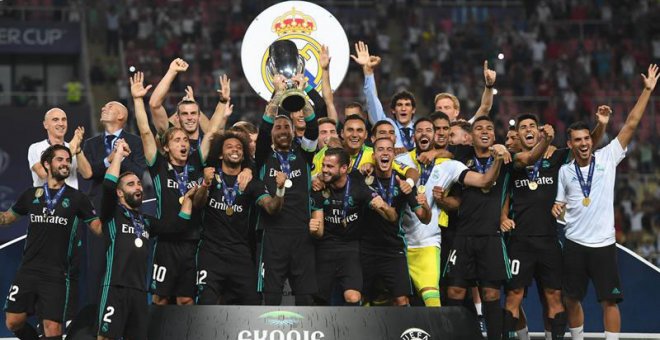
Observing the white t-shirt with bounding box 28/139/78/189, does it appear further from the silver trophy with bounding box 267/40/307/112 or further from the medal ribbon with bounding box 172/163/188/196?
the silver trophy with bounding box 267/40/307/112

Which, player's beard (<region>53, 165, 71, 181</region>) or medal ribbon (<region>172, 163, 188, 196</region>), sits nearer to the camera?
player's beard (<region>53, 165, 71, 181</region>)

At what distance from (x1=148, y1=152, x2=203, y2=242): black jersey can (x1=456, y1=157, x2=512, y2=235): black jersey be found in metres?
2.06

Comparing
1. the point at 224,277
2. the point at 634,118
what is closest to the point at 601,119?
the point at 634,118

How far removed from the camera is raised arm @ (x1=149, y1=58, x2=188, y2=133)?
997 cm

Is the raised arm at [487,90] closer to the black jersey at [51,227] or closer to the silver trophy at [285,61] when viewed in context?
the silver trophy at [285,61]

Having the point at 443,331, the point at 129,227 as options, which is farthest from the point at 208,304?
the point at 443,331

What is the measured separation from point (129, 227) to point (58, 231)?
0.72m

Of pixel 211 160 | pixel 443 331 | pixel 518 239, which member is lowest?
pixel 443 331

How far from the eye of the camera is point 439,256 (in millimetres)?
10266

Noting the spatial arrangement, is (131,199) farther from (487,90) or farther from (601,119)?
(601,119)

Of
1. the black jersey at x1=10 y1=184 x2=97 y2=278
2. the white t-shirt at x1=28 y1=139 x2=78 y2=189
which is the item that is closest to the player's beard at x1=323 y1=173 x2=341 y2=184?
the black jersey at x1=10 y1=184 x2=97 y2=278

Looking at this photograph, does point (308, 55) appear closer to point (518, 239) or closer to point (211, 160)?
point (211, 160)

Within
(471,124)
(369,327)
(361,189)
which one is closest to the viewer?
(369,327)

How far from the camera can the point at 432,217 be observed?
33.7 feet
